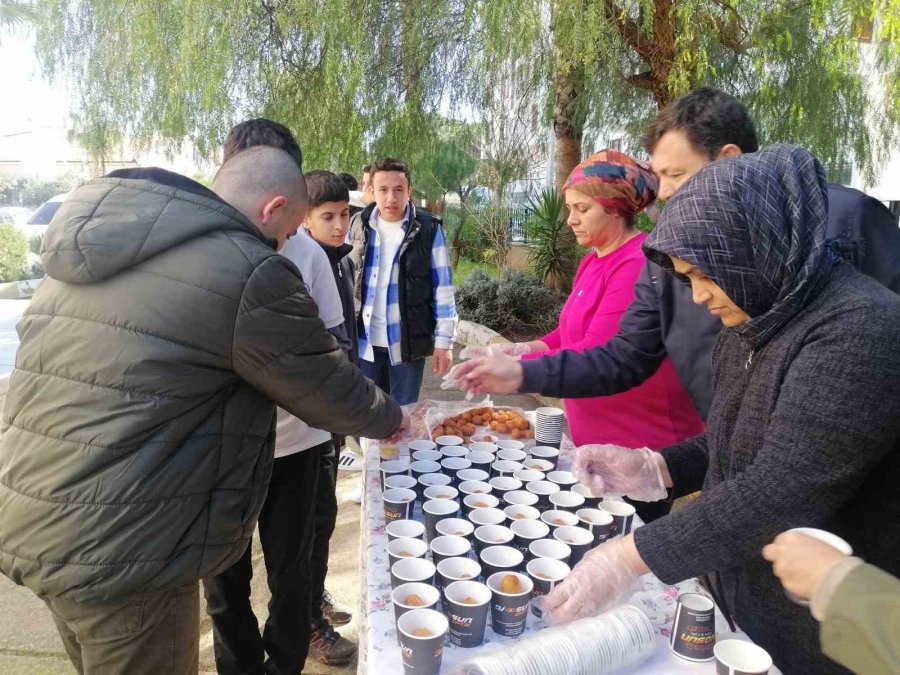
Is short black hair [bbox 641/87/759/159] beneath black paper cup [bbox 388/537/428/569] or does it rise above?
above

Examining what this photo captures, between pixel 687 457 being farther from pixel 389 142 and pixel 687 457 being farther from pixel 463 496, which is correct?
pixel 389 142

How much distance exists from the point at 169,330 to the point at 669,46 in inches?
191

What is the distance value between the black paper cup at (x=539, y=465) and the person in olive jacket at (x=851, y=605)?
1083mm

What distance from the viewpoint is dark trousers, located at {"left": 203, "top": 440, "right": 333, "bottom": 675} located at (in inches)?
82.0

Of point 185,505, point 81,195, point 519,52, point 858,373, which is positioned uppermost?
point 519,52

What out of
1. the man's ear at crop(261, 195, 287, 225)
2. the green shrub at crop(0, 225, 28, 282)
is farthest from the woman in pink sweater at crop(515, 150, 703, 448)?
the green shrub at crop(0, 225, 28, 282)

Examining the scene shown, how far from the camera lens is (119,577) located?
1276 mm

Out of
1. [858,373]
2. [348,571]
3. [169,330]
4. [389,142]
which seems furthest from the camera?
[389,142]

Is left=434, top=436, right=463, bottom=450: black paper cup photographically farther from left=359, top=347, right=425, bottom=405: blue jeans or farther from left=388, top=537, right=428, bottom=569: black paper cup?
left=359, top=347, right=425, bottom=405: blue jeans

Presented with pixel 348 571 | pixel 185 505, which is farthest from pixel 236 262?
pixel 348 571

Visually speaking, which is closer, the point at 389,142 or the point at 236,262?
the point at 236,262

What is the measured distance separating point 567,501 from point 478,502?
25cm

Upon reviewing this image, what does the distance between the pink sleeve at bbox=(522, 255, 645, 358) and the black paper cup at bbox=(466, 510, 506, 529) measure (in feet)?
2.50

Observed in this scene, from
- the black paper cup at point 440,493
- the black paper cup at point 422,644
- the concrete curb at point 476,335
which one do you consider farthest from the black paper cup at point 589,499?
the concrete curb at point 476,335
